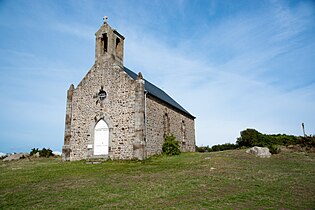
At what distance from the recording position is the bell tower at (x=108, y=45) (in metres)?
21.6

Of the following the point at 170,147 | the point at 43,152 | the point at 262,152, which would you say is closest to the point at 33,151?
the point at 43,152

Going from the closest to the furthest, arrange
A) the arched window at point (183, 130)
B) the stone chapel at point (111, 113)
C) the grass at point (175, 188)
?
1. the grass at point (175, 188)
2. the stone chapel at point (111, 113)
3. the arched window at point (183, 130)

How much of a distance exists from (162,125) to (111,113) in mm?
4860

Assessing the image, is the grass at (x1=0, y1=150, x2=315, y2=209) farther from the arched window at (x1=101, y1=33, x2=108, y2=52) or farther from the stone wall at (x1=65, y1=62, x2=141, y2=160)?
the arched window at (x1=101, y1=33, x2=108, y2=52)

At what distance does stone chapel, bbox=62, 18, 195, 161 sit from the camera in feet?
62.4

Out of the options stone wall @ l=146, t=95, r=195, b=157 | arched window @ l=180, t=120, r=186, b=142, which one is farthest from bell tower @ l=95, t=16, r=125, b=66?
arched window @ l=180, t=120, r=186, b=142

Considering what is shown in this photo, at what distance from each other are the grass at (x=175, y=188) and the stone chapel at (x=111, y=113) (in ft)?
18.7

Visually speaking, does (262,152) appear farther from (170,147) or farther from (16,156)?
(16,156)

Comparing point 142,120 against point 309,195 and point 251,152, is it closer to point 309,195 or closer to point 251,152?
point 251,152

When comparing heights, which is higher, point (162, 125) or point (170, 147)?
point (162, 125)

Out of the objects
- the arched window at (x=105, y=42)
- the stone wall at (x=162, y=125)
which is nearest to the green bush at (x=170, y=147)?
the stone wall at (x=162, y=125)

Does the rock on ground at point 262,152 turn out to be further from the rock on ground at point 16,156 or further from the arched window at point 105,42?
the rock on ground at point 16,156

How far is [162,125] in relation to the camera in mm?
22688

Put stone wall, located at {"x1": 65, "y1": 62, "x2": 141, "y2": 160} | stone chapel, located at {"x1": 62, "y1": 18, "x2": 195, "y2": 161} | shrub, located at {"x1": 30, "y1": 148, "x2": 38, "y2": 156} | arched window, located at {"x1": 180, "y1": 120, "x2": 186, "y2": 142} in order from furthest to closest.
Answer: shrub, located at {"x1": 30, "y1": 148, "x2": 38, "y2": 156}, arched window, located at {"x1": 180, "y1": 120, "x2": 186, "y2": 142}, stone wall, located at {"x1": 65, "y1": 62, "x2": 141, "y2": 160}, stone chapel, located at {"x1": 62, "y1": 18, "x2": 195, "y2": 161}
